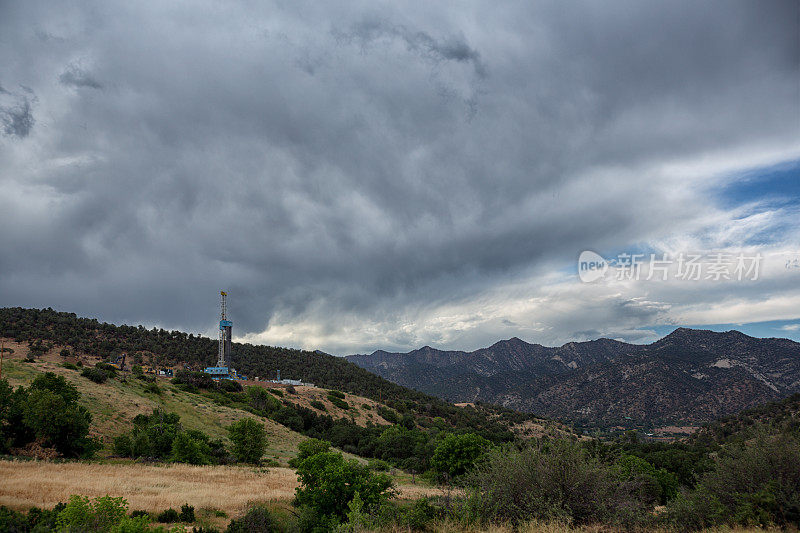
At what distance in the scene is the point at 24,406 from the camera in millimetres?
29938

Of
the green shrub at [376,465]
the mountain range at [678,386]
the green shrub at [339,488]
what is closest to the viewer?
the green shrub at [339,488]

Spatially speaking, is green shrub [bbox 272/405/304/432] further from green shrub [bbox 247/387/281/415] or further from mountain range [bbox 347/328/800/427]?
mountain range [bbox 347/328/800/427]

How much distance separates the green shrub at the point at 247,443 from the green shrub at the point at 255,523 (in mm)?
24575

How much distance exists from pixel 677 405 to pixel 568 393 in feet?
144

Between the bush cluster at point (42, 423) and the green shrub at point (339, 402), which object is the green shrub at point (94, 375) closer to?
the bush cluster at point (42, 423)

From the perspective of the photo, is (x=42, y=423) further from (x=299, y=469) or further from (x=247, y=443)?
(x=299, y=469)

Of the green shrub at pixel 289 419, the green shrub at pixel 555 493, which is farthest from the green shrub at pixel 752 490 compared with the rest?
the green shrub at pixel 289 419

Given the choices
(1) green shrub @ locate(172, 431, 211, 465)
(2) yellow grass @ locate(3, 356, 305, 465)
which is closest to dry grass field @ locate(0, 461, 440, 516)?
(1) green shrub @ locate(172, 431, 211, 465)

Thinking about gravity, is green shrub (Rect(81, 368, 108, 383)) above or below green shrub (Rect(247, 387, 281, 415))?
above

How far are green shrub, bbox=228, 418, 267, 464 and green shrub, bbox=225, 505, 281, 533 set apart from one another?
24575mm

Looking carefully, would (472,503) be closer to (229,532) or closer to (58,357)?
(229,532)

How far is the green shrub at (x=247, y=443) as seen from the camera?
128ft

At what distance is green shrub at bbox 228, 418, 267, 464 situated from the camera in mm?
39000

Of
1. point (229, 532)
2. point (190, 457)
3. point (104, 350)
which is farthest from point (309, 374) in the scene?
point (229, 532)
